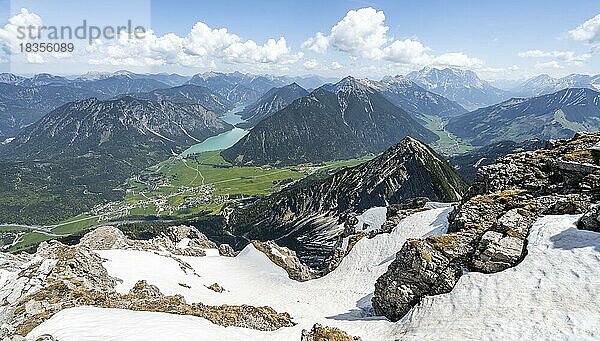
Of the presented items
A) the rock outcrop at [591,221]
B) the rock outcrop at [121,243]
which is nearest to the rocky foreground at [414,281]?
the rock outcrop at [591,221]

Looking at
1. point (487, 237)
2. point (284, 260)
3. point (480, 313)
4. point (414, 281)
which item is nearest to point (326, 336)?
point (414, 281)

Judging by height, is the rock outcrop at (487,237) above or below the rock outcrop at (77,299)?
above

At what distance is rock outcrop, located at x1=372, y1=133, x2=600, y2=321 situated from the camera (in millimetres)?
27484

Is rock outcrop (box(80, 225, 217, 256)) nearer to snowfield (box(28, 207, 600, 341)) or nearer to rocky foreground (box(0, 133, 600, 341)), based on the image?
rocky foreground (box(0, 133, 600, 341))

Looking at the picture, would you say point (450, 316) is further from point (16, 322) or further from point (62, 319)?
point (16, 322)

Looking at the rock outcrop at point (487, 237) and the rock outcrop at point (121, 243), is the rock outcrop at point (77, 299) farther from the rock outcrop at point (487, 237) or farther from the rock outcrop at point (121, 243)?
the rock outcrop at point (121, 243)

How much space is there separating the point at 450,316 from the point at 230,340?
1471cm

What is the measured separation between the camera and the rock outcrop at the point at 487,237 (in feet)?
90.2

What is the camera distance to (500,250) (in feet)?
87.6

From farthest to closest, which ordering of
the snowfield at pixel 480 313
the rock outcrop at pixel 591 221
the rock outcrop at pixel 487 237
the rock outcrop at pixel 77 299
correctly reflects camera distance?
the rock outcrop at pixel 77 299 < the rock outcrop at pixel 487 237 < the rock outcrop at pixel 591 221 < the snowfield at pixel 480 313

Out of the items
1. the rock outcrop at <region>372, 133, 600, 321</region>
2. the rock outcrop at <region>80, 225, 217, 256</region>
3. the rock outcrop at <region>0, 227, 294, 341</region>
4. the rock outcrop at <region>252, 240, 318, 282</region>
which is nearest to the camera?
the rock outcrop at <region>372, 133, 600, 321</region>

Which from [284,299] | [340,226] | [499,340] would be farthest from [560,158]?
[340,226]

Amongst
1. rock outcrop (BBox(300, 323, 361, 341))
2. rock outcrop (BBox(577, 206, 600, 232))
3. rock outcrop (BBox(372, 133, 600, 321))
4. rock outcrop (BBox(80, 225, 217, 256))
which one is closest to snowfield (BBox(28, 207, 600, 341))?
rock outcrop (BBox(577, 206, 600, 232))

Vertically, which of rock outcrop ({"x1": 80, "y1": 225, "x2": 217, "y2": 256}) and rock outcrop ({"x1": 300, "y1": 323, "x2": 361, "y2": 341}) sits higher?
rock outcrop ({"x1": 300, "y1": 323, "x2": 361, "y2": 341})
